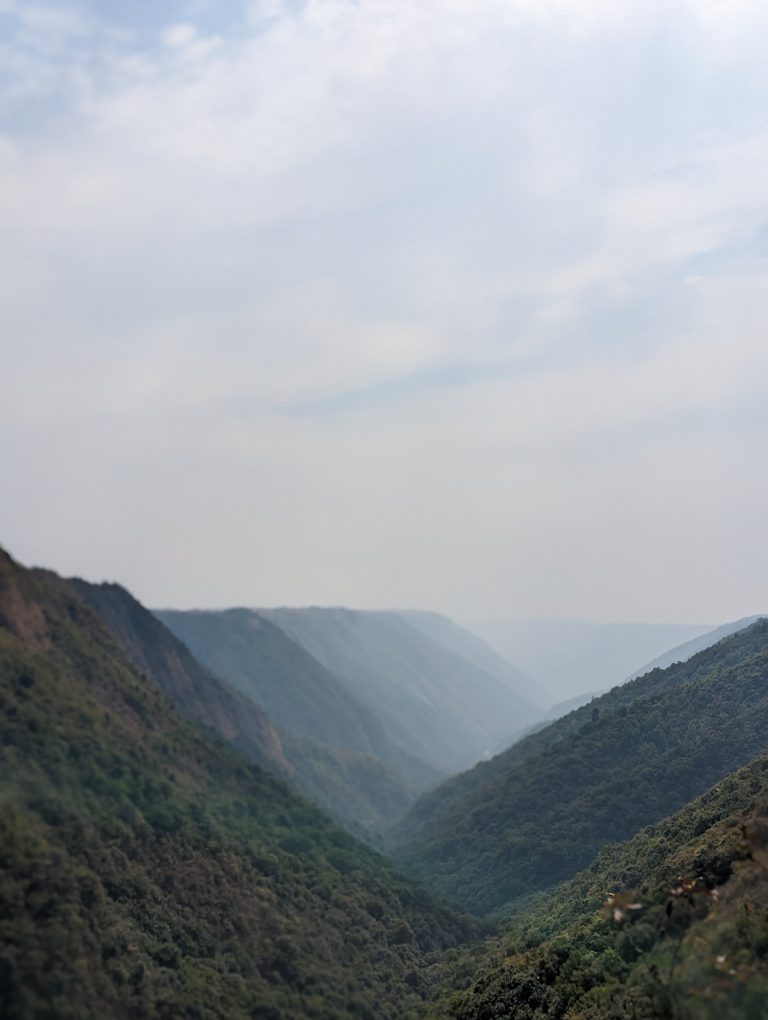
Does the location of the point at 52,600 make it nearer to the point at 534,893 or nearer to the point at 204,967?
the point at 204,967

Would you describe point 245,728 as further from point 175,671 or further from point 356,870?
point 356,870

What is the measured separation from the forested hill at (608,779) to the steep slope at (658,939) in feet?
47.3

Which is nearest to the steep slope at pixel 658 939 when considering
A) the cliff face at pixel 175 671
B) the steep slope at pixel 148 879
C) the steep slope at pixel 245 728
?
the steep slope at pixel 148 879

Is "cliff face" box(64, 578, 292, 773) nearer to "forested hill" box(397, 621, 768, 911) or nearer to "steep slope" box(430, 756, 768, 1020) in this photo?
"forested hill" box(397, 621, 768, 911)

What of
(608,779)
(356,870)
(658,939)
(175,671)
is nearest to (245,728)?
(175,671)

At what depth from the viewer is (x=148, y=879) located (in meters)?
46.9

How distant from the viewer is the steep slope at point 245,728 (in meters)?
114

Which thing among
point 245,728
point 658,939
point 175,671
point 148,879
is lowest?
point 658,939

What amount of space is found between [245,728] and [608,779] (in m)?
66.1

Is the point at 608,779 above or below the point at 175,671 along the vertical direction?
below

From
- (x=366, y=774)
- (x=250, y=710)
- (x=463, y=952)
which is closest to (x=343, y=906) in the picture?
(x=463, y=952)

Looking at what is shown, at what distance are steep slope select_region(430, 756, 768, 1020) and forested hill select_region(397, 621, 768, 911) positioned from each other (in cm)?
1443

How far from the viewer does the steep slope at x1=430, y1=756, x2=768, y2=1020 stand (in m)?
27.8

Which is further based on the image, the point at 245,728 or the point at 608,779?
the point at 245,728
